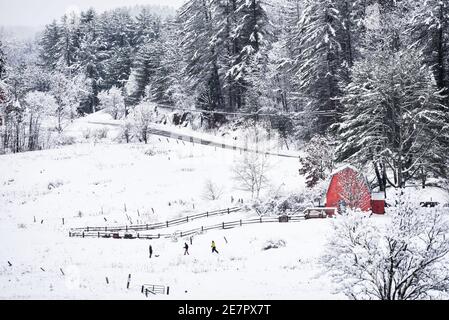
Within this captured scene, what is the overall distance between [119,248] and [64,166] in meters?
22.2

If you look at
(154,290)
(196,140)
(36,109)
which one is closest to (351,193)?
(154,290)

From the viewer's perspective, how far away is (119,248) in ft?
98.9

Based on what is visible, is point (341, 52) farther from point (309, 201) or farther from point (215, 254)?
point (215, 254)

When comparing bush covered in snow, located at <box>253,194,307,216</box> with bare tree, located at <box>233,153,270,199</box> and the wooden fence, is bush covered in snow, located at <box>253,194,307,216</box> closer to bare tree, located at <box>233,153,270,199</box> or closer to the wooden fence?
bare tree, located at <box>233,153,270,199</box>

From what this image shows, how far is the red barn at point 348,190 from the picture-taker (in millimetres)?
30828

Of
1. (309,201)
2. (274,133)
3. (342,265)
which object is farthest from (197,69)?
(342,265)

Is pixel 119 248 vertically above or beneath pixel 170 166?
beneath

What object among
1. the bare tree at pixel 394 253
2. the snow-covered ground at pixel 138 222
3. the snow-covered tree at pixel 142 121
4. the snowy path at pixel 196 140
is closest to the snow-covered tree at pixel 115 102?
the snowy path at pixel 196 140

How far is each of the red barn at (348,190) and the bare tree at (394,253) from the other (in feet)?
52.1

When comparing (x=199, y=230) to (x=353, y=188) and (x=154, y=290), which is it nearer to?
(x=353, y=188)

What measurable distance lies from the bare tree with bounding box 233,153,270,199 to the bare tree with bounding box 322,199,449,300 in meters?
25.3

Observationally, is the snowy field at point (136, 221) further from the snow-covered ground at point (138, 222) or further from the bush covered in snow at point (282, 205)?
the bush covered in snow at point (282, 205)

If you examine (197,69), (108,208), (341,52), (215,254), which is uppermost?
(197,69)

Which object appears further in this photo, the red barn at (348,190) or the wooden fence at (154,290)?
the red barn at (348,190)
